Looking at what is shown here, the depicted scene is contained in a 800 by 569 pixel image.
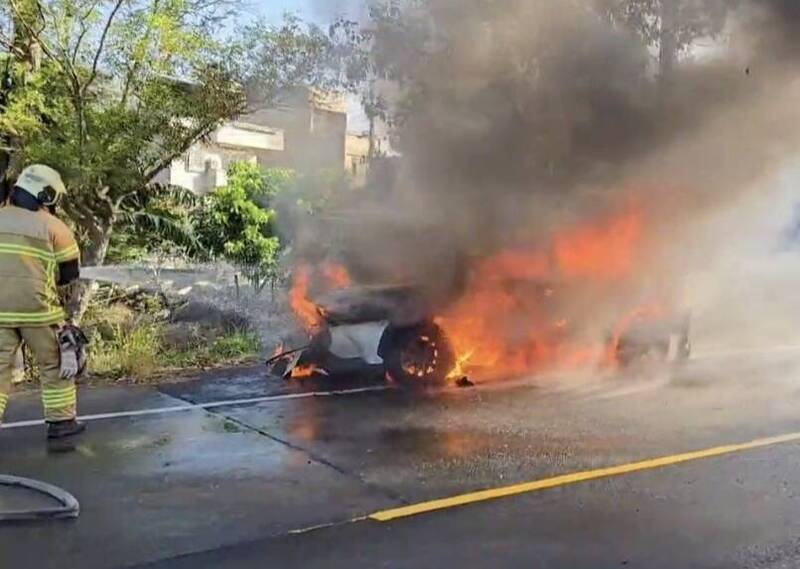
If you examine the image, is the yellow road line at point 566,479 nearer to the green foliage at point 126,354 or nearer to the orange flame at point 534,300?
the orange flame at point 534,300

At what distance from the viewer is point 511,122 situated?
8.52m

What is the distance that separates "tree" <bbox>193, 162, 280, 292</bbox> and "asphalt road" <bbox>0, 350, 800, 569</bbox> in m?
3.86

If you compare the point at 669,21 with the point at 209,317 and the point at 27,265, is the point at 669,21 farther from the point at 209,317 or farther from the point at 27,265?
the point at 209,317

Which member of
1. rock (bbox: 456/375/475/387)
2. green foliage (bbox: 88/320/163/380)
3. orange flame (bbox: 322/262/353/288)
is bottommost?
rock (bbox: 456/375/475/387)

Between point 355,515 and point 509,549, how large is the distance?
81cm

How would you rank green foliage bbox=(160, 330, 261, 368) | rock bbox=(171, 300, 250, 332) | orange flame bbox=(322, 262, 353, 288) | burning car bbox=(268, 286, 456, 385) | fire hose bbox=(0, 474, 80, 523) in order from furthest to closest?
rock bbox=(171, 300, 250, 332) → orange flame bbox=(322, 262, 353, 288) → green foliage bbox=(160, 330, 261, 368) → burning car bbox=(268, 286, 456, 385) → fire hose bbox=(0, 474, 80, 523)

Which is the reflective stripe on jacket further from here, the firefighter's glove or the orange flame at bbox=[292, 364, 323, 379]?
the orange flame at bbox=[292, 364, 323, 379]

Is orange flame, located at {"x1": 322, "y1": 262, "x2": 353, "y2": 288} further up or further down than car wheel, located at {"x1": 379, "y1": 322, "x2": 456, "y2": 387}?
further up

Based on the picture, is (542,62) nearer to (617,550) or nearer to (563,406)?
(563,406)

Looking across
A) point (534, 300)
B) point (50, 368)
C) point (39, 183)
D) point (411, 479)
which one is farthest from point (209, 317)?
point (411, 479)

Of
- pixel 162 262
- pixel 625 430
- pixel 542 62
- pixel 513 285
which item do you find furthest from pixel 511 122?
pixel 162 262

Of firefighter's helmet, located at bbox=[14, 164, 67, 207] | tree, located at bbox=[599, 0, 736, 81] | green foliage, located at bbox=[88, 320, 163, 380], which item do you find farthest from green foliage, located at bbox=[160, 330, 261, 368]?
tree, located at bbox=[599, 0, 736, 81]

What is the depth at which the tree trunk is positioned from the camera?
7727 mm

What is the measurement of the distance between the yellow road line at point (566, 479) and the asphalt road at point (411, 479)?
0.03 m
